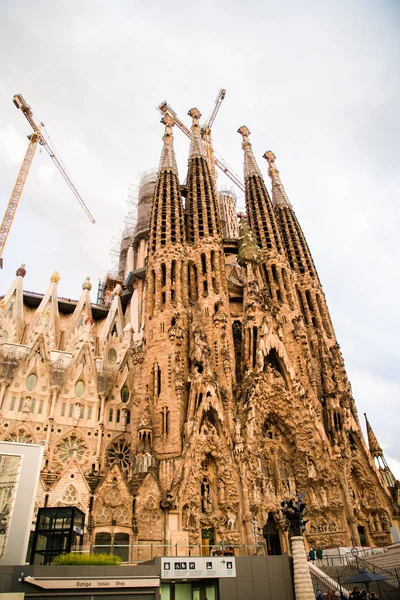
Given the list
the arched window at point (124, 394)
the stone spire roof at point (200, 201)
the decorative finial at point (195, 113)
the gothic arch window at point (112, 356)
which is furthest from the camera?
the decorative finial at point (195, 113)

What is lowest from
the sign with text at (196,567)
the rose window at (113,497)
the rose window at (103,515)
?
the sign with text at (196,567)

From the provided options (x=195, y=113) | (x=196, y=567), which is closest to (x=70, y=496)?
(x=196, y=567)

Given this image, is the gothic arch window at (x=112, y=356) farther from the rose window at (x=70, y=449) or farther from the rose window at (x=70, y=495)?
the rose window at (x=70, y=495)

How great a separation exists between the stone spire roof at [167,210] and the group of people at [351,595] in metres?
23.5

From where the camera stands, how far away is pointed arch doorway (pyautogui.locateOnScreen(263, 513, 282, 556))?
25.3 m

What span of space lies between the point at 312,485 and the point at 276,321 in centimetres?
1069

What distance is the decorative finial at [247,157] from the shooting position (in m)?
46.5

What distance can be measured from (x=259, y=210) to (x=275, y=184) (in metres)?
6.90

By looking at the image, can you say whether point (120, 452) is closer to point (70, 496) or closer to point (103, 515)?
point (70, 496)

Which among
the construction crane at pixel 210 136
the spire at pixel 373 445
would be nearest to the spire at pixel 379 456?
the spire at pixel 373 445

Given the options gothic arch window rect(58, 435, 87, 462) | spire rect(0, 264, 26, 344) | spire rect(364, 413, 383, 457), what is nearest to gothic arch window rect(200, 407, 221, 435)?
gothic arch window rect(58, 435, 87, 462)

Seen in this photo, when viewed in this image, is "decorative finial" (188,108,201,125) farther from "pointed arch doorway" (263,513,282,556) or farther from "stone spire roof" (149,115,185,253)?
"pointed arch doorway" (263,513,282,556)

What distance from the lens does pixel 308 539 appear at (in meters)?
25.9

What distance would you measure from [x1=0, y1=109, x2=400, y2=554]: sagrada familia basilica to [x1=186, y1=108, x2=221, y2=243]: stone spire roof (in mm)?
203
